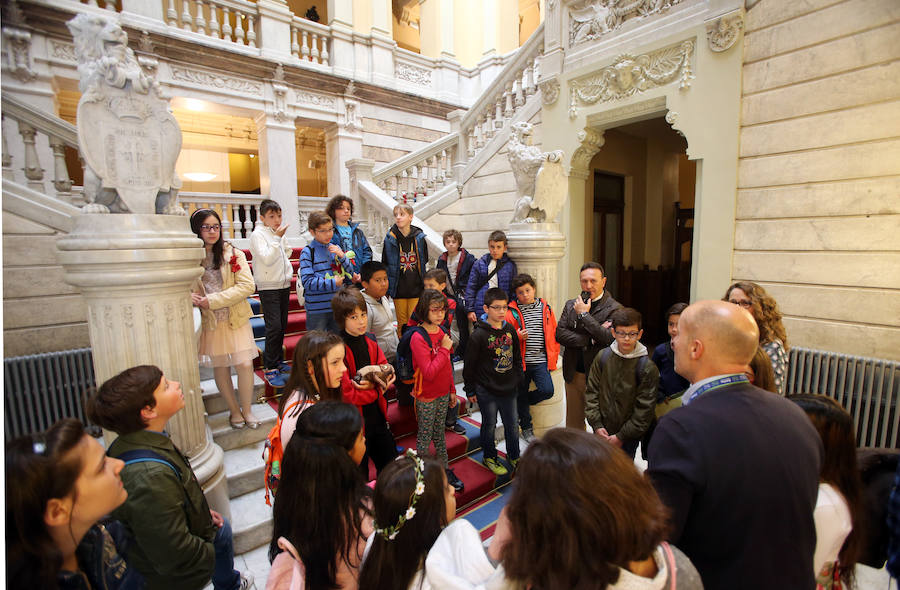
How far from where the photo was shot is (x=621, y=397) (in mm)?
2791

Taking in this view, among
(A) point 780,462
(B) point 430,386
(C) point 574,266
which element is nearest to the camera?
(A) point 780,462

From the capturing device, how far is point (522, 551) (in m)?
1.08

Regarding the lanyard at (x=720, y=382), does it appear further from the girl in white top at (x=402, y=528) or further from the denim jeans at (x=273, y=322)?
the denim jeans at (x=273, y=322)

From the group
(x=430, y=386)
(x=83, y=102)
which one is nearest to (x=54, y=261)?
(x=83, y=102)

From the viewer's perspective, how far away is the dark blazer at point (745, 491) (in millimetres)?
1275

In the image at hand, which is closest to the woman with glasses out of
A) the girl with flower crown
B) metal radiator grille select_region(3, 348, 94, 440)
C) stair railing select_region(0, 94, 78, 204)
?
the girl with flower crown

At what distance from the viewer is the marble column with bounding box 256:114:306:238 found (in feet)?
27.1

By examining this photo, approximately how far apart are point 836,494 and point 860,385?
333cm

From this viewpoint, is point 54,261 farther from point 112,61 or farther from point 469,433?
point 469,433

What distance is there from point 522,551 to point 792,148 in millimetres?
5169

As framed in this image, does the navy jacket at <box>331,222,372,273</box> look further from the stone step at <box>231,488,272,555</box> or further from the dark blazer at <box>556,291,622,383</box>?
the stone step at <box>231,488,272,555</box>

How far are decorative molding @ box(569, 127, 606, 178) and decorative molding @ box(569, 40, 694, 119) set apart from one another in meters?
0.33

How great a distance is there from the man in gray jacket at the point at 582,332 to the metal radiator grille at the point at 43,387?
3984 mm

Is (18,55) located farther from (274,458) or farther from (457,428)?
(457,428)
